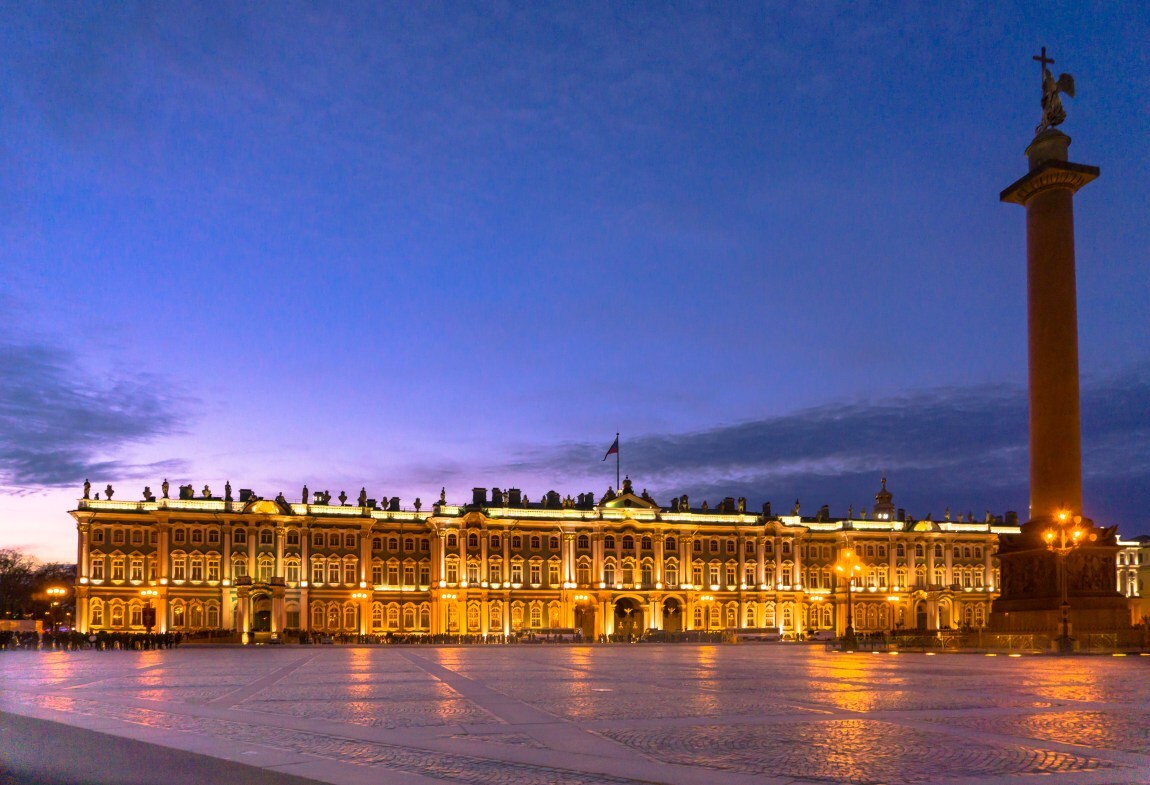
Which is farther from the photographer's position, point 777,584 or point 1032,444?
point 777,584

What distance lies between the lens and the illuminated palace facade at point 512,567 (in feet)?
316

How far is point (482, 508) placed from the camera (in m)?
106

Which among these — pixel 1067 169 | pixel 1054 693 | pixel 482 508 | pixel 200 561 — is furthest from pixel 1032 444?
pixel 200 561

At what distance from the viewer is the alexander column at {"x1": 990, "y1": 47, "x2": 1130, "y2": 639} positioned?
151ft

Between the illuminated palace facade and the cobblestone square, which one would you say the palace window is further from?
the cobblestone square

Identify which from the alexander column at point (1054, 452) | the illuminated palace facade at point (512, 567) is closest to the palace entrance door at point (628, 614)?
the illuminated palace facade at point (512, 567)

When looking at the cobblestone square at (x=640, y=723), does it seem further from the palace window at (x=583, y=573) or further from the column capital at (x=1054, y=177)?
the palace window at (x=583, y=573)

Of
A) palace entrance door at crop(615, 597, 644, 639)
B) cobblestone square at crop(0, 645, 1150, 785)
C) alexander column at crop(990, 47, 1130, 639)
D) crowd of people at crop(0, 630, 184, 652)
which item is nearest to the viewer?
cobblestone square at crop(0, 645, 1150, 785)

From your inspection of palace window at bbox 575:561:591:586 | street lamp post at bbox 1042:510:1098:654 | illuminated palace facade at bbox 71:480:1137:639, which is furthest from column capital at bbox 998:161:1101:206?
palace window at bbox 575:561:591:586

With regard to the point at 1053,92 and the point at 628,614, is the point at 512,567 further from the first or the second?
the point at 1053,92

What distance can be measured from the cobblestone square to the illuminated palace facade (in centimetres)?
A: 6482

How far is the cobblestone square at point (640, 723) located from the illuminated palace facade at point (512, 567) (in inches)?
2552

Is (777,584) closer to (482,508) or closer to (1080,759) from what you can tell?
(482,508)

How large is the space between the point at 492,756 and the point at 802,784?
13.1ft
